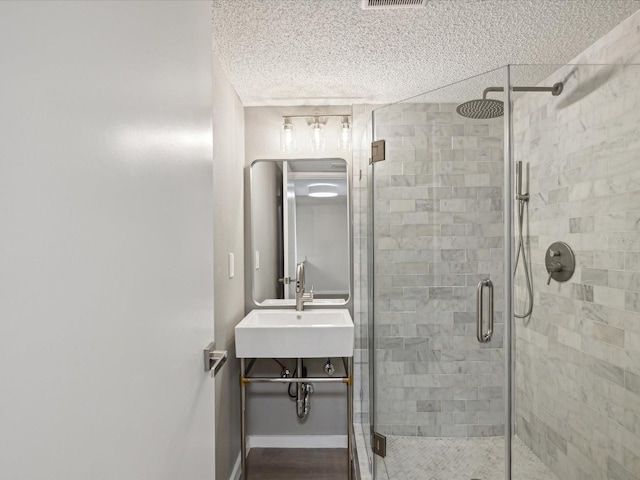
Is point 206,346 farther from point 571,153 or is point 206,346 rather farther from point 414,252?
point 571,153

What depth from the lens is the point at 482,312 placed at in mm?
1607

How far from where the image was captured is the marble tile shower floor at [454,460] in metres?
1.49

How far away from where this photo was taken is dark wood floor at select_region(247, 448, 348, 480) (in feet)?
7.82

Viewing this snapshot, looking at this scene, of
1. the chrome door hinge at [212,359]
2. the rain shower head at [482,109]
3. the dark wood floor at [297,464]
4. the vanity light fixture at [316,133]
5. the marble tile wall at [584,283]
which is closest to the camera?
the chrome door hinge at [212,359]

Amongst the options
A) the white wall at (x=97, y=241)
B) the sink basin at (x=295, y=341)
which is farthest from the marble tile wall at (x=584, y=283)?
the white wall at (x=97, y=241)

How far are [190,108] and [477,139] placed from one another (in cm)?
110

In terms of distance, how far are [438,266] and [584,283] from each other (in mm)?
523

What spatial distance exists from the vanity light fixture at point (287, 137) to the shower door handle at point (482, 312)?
159cm

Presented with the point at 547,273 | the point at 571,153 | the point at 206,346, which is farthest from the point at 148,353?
the point at 571,153

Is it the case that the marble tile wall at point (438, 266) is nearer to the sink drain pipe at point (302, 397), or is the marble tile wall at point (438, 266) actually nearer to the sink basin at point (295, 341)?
the sink basin at point (295, 341)

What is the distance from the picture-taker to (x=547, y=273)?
1495 mm

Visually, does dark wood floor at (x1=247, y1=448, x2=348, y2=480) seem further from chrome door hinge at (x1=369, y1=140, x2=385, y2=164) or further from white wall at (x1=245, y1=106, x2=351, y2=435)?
chrome door hinge at (x1=369, y1=140, x2=385, y2=164)

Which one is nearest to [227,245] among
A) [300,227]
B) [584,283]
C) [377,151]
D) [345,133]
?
[300,227]

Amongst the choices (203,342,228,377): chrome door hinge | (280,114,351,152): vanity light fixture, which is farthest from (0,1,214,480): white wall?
(280,114,351,152): vanity light fixture
